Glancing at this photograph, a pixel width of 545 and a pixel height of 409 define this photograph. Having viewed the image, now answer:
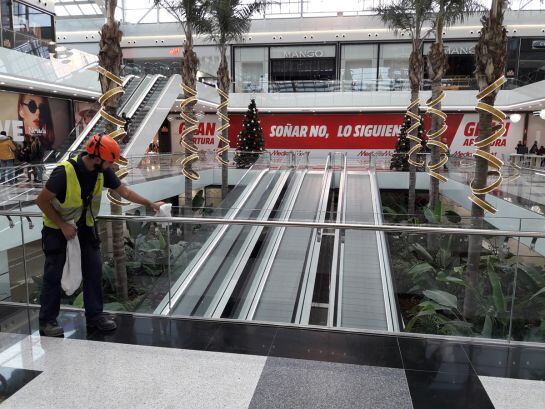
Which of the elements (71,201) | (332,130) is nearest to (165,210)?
(71,201)

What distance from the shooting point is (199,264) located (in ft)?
15.6

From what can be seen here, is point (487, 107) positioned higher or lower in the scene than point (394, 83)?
lower

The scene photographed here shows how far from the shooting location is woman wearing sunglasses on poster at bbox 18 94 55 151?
64.3 feet

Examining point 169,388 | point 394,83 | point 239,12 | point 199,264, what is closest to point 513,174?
point 239,12

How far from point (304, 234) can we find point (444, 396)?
7.57ft

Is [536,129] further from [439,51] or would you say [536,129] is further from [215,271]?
[215,271]

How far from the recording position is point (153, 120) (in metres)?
18.5

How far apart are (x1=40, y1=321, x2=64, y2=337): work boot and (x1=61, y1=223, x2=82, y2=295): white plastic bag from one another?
0.98 feet

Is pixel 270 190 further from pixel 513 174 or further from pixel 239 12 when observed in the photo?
pixel 513 174

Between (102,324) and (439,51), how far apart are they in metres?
12.5

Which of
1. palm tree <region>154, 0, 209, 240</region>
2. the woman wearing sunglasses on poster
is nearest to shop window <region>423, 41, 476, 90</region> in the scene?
palm tree <region>154, 0, 209, 240</region>

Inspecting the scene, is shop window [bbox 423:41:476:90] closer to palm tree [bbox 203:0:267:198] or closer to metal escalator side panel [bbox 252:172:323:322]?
palm tree [bbox 203:0:267:198]

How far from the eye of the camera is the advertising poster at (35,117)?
60.8 feet

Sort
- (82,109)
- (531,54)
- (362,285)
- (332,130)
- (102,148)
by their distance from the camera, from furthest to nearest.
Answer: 1. (531,54)
2. (332,130)
3. (82,109)
4. (362,285)
5. (102,148)
